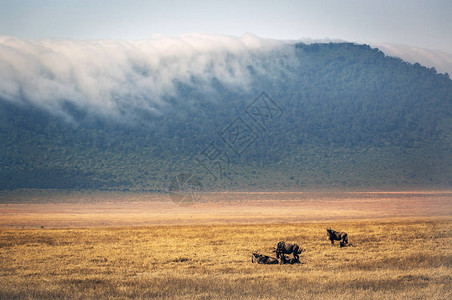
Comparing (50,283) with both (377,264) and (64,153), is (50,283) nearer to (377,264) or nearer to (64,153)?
(377,264)

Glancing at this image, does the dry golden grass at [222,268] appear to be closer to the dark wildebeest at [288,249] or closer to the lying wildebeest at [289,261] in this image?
the lying wildebeest at [289,261]

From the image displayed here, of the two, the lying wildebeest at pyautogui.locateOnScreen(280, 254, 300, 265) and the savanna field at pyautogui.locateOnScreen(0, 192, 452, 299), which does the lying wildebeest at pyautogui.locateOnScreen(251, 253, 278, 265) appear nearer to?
the lying wildebeest at pyautogui.locateOnScreen(280, 254, 300, 265)

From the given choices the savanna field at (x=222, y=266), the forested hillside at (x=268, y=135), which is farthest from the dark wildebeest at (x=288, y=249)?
the forested hillside at (x=268, y=135)

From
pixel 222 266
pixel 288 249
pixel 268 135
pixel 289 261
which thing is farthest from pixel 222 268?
pixel 268 135

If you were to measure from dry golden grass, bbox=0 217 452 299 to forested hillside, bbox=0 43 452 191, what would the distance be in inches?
2461

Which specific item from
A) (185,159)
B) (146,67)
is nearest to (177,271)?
(185,159)

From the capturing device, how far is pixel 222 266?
18547 mm

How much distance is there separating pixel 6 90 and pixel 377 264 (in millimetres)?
112321

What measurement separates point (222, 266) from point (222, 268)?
44 cm

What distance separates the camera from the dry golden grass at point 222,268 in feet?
47.9

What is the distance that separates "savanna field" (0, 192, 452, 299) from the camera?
1463 centimetres

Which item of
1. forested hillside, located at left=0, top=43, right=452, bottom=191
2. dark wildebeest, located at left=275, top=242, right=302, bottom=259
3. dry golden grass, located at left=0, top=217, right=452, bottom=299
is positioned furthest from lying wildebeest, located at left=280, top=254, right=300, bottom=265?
forested hillside, located at left=0, top=43, right=452, bottom=191

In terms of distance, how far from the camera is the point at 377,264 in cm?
1844

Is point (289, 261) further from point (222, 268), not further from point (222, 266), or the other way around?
point (222, 268)
